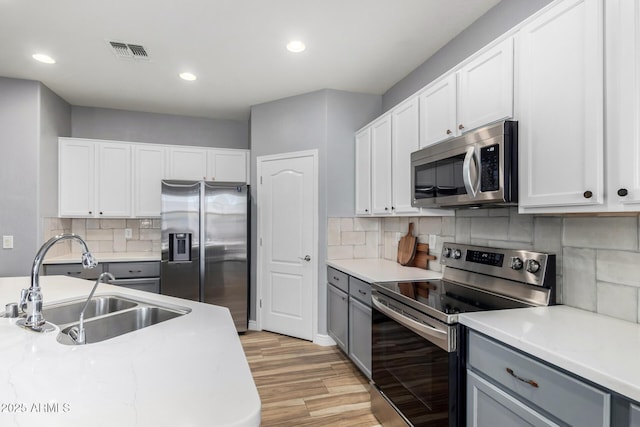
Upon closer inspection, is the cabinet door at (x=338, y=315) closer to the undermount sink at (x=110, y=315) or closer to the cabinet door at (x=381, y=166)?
the cabinet door at (x=381, y=166)

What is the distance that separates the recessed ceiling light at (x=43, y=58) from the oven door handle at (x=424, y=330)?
343cm

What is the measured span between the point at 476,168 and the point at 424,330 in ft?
2.82

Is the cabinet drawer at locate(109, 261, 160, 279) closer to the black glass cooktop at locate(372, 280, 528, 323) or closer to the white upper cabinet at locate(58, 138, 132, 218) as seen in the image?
the white upper cabinet at locate(58, 138, 132, 218)

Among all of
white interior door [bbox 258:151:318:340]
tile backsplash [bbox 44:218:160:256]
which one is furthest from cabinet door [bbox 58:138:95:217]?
white interior door [bbox 258:151:318:340]

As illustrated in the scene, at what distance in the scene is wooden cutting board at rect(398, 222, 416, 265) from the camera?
9.91ft

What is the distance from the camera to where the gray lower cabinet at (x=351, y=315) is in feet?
8.44

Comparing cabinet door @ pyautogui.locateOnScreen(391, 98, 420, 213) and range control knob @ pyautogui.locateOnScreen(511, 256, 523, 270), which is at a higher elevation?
cabinet door @ pyautogui.locateOnScreen(391, 98, 420, 213)

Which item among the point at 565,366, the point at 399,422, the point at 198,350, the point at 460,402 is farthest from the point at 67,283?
the point at 565,366

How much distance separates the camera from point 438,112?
7.30ft

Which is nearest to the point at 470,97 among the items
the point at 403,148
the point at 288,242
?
the point at 403,148

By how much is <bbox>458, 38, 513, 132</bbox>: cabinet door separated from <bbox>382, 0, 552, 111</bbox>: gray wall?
1.56 ft

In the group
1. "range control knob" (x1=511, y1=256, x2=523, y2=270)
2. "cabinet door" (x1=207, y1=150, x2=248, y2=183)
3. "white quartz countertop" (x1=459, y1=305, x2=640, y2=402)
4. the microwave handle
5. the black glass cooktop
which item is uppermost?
"cabinet door" (x1=207, y1=150, x2=248, y2=183)

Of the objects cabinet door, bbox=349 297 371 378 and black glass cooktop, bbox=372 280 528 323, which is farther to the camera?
cabinet door, bbox=349 297 371 378

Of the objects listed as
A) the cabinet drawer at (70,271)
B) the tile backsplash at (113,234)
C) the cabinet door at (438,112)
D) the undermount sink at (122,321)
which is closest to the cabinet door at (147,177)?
the tile backsplash at (113,234)
